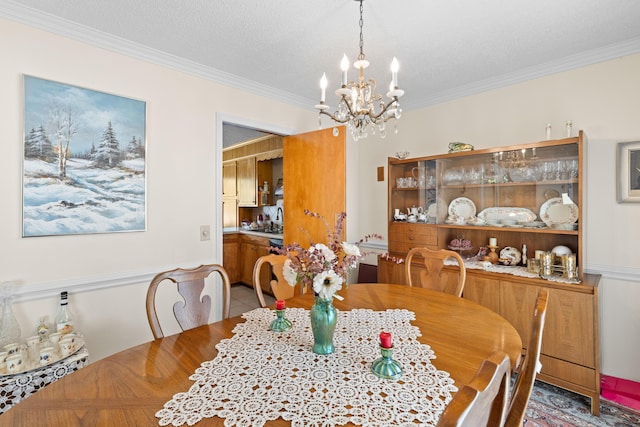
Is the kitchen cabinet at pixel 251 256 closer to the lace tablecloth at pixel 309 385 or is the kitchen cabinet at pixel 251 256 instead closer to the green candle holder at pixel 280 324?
the green candle holder at pixel 280 324

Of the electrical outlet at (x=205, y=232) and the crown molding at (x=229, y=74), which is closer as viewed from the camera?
the crown molding at (x=229, y=74)

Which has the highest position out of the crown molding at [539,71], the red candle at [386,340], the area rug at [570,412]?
the crown molding at [539,71]

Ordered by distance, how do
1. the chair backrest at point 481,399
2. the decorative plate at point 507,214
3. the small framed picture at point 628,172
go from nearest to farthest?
the chair backrest at point 481,399
the small framed picture at point 628,172
the decorative plate at point 507,214

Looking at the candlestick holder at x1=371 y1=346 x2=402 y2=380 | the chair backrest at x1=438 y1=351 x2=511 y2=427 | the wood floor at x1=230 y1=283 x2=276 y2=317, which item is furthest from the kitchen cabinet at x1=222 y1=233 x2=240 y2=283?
the chair backrest at x1=438 y1=351 x2=511 y2=427

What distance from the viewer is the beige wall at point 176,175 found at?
73.2 inches

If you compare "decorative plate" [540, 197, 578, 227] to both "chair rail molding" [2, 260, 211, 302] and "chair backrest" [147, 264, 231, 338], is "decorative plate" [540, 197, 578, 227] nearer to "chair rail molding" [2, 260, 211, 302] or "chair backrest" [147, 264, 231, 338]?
"chair backrest" [147, 264, 231, 338]

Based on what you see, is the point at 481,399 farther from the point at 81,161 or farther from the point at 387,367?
the point at 81,161

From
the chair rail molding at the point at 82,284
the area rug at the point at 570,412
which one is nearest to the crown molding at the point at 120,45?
the chair rail molding at the point at 82,284

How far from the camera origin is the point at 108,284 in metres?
2.15

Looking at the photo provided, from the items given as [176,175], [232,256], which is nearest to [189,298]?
[176,175]

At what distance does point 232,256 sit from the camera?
5.10 m

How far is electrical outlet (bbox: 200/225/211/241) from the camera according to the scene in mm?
2625

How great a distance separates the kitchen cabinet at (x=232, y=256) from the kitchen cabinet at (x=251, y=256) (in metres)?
0.08

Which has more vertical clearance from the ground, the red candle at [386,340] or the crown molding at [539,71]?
the crown molding at [539,71]
